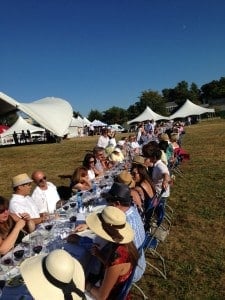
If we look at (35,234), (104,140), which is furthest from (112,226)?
(104,140)

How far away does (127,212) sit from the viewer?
183 inches

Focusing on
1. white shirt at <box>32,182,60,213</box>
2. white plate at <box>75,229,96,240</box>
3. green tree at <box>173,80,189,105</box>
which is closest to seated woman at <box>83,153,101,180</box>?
white shirt at <box>32,182,60,213</box>

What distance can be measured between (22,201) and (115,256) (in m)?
2.77

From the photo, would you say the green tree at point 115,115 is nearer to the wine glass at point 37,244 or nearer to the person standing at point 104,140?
the person standing at point 104,140

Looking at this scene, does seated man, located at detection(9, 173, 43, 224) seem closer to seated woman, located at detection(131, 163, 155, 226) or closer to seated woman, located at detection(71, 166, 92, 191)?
seated woman, located at detection(131, 163, 155, 226)

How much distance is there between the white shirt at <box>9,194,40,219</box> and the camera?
5703 millimetres

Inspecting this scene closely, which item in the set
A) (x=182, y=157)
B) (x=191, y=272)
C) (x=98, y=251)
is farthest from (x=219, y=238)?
(x=182, y=157)

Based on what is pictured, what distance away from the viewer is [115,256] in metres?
3.48

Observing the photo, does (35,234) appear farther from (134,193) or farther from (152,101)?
(152,101)

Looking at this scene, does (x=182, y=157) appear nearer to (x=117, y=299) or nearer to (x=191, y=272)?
(x=191, y=272)

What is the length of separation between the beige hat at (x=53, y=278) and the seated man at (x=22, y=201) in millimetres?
3025

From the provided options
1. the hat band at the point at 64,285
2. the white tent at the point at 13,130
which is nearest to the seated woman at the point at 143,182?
the hat band at the point at 64,285

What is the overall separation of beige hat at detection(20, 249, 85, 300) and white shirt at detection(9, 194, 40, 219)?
10.2 ft

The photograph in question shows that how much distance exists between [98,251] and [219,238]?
329 centimetres
